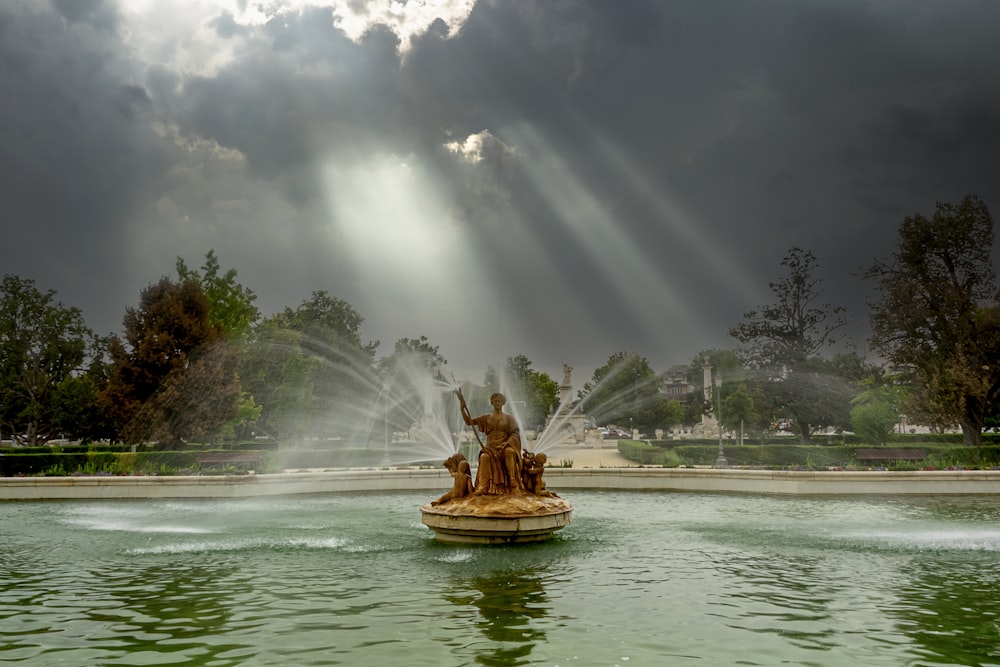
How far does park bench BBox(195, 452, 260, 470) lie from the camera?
90.4 feet

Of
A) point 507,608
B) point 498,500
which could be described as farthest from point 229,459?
point 507,608

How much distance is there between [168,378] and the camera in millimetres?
37969

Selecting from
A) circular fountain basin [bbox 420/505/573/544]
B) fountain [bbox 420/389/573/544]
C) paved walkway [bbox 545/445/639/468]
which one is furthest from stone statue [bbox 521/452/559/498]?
paved walkway [bbox 545/445/639/468]

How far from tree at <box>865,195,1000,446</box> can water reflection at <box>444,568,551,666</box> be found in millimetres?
30046

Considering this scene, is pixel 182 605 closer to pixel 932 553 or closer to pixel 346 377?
pixel 932 553

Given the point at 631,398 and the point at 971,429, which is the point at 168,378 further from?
the point at 631,398

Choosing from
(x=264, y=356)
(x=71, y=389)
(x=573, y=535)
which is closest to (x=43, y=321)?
(x=71, y=389)

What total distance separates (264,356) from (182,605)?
44.0 m

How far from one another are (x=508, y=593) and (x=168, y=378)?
1331 inches

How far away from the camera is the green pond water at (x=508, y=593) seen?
7.02 metres

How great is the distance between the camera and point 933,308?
35.9 metres

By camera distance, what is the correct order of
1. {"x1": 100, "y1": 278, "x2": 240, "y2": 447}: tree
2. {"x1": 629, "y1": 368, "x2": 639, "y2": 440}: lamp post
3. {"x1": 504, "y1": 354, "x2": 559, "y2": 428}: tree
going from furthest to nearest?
{"x1": 504, "y1": 354, "x2": 559, "y2": 428}: tree → {"x1": 629, "y1": 368, "x2": 639, "y2": 440}: lamp post → {"x1": 100, "y1": 278, "x2": 240, "y2": 447}: tree

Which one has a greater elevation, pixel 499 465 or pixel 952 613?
pixel 499 465

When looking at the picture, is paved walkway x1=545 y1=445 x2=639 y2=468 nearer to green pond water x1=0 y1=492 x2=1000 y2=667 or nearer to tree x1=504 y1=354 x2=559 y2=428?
green pond water x1=0 y1=492 x2=1000 y2=667
